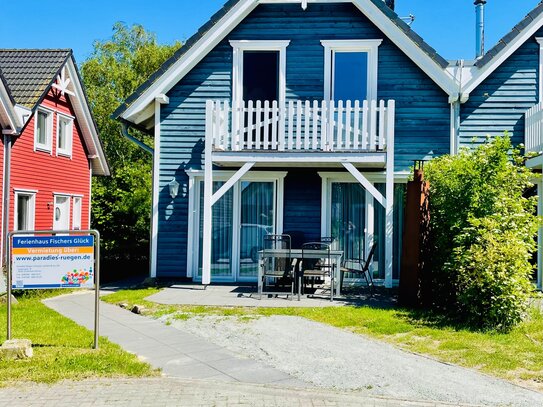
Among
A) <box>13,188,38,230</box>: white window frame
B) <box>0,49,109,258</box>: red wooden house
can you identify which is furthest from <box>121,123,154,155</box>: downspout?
<box>13,188,38,230</box>: white window frame

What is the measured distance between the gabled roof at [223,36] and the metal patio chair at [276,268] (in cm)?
432

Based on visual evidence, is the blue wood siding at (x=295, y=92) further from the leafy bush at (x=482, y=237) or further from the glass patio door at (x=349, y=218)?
the leafy bush at (x=482, y=237)

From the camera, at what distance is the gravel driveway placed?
5.20 meters

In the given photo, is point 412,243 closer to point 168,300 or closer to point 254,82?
point 168,300

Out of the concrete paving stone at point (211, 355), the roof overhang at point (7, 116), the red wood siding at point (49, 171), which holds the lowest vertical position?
the concrete paving stone at point (211, 355)

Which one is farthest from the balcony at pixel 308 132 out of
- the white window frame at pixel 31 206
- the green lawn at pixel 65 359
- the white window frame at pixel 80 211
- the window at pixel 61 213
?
the white window frame at pixel 80 211

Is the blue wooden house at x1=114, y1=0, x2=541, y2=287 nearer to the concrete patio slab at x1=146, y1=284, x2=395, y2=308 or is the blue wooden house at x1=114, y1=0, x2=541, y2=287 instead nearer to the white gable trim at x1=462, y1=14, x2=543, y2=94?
the white gable trim at x1=462, y1=14, x2=543, y2=94

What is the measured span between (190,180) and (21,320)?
514 centimetres

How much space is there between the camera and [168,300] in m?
10.1

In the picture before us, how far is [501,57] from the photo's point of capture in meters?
→ 12.2

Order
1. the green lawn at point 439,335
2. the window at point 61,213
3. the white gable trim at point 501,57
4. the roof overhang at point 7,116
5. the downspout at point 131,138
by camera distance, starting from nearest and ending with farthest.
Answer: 1. the green lawn at point 439,335
2. the white gable trim at point 501,57
3. the downspout at point 131,138
4. the roof overhang at point 7,116
5. the window at point 61,213

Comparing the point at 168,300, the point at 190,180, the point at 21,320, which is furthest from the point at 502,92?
the point at 21,320

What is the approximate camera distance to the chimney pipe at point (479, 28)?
15.6 meters

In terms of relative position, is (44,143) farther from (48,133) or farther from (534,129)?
(534,129)
